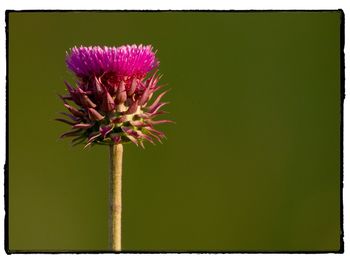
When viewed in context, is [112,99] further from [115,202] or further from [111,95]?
[115,202]

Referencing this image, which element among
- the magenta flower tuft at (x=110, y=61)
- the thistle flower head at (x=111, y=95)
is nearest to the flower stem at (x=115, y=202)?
the thistle flower head at (x=111, y=95)

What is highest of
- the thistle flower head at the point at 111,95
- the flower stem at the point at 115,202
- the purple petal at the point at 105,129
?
the thistle flower head at the point at 111,95

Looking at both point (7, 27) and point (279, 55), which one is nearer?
point (7, 27)

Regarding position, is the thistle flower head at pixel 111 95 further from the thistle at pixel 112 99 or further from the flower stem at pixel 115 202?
the flower stem at pixel 115 202

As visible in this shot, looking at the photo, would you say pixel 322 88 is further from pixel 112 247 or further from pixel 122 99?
pixel 112 247

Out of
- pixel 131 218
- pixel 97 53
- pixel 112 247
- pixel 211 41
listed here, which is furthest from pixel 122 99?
pixel 211 41

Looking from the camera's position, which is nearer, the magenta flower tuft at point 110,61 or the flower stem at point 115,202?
the flower stem at point 115,202
